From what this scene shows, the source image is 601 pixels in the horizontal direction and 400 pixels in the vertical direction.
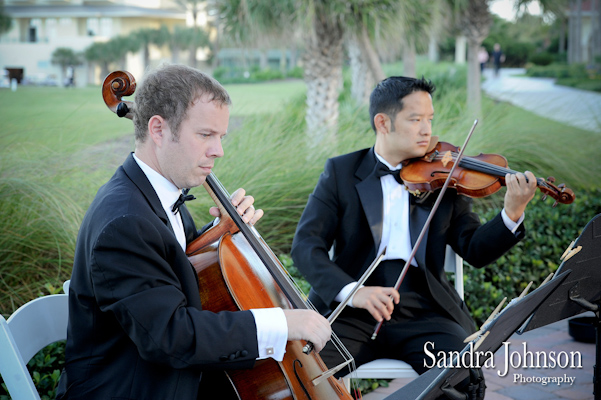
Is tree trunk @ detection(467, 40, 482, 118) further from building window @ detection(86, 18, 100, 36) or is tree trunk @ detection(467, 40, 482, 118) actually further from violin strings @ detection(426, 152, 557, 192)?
building window @ detection(86, 18, 100, 36)

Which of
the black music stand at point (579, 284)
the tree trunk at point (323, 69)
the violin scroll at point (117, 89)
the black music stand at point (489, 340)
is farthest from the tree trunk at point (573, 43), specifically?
the violin scroll at point (117, 89)

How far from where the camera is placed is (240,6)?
287 inches

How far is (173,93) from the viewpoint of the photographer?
1.67 m

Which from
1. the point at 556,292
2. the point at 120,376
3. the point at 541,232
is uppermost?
the point at 556,292

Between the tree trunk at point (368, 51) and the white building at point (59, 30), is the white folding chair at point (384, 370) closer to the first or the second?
the tree trunk at point (368, 51)

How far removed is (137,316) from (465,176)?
1817mm

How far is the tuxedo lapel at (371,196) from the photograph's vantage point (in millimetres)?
2740

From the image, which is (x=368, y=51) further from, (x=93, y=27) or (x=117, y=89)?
(x=93, y=27)

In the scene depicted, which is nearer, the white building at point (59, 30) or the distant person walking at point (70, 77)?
the white building at point (59, 30)

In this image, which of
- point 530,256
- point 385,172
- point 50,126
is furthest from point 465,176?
point 50,126

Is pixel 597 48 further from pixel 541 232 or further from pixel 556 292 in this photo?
pixel 556 292

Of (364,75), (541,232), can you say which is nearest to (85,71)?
(364,75)

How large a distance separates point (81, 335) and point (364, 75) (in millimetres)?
10124

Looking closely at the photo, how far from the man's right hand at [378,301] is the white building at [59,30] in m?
6.36
